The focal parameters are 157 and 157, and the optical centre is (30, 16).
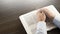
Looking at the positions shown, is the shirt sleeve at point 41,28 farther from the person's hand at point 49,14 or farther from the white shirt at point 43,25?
the person's hand at point 49,14

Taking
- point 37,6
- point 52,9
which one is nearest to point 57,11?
point 52,9

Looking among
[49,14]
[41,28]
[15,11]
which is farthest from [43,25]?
[15,11]

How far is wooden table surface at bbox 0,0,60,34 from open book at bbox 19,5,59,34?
0.10 feet

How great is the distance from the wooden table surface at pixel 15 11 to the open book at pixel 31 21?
3 centimetres

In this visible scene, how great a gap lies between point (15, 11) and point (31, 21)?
172 millimetres

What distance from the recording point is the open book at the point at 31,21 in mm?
1052

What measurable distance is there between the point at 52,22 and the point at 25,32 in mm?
200

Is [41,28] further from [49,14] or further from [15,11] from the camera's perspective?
[15,11]

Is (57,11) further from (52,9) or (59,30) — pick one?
(59,30)

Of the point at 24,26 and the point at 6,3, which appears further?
the point at 6,3

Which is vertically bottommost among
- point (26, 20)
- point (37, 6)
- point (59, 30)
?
point (59, 30)

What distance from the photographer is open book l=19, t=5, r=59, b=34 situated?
1052 millimetres

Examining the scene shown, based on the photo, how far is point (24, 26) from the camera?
1077mm

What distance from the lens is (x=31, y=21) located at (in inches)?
43.4
